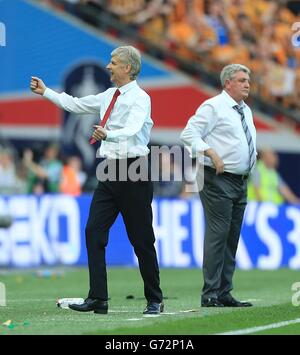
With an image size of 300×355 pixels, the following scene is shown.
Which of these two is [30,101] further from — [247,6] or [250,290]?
[250,290]

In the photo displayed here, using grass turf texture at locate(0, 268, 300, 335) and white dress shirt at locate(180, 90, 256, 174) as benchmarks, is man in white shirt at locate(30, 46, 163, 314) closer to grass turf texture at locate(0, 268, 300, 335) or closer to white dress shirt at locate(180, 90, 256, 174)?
grass turf texture at locate(0, 268, 300, 335)

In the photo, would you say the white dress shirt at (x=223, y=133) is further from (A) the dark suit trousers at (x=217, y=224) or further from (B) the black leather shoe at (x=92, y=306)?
(B) the black leather shoe at (x=92, y=306)

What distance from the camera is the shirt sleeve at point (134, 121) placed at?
1022 centimetres

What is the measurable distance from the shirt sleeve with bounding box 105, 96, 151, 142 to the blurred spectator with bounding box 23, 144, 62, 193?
12.3m

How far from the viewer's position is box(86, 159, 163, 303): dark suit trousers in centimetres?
1059

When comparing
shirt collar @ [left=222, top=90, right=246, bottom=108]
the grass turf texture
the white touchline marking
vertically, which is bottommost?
the white touchline marking

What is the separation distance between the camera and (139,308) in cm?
1162

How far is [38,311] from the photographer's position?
36.5 ft

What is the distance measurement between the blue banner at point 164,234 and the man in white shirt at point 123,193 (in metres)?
9.22

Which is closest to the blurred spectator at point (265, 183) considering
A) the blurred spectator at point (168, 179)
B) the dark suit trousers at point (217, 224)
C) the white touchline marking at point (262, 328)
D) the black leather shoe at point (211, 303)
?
the blurred spectator at point (168, 179)

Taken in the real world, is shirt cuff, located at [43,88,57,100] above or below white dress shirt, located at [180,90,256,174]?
above

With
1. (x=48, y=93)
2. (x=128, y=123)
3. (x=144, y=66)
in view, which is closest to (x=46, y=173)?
(x=144, y=66)

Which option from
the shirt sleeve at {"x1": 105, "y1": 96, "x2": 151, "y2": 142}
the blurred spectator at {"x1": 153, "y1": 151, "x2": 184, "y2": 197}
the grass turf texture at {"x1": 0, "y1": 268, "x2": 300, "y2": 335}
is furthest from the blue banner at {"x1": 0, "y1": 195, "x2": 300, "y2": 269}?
the shirt sleeve at {"x1": 105, "y1": 96, "x2": 151, "y2": 142}
